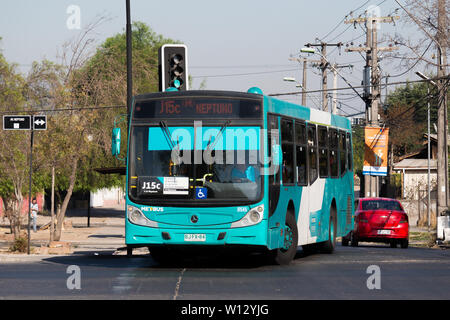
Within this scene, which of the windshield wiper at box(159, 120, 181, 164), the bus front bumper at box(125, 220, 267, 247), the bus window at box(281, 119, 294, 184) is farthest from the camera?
the bus window at box(281, 119, 294, 184)

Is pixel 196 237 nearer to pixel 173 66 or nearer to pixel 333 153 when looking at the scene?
pixel 333 153

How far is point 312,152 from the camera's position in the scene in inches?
763

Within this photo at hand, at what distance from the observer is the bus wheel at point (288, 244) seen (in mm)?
17422

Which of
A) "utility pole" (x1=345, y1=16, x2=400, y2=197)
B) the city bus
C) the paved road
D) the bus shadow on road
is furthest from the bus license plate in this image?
"utility pole" (x1=345, y1=16, x2=400, y2=197)

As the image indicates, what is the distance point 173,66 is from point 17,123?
13.7 ft

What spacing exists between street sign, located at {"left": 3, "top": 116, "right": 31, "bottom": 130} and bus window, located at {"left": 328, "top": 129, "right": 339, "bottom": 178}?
7.49 m

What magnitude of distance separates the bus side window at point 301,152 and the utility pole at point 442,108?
14527 mm

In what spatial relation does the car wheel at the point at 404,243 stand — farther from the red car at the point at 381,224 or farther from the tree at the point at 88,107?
the tree at the point at 88,107

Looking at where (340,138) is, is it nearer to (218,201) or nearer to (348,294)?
(218,201)

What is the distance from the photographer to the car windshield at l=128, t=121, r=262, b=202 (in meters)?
16.2

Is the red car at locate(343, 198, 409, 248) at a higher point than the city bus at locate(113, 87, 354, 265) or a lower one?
lower

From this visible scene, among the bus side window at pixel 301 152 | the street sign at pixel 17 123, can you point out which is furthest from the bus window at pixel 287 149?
the street sign at pixel 17 123

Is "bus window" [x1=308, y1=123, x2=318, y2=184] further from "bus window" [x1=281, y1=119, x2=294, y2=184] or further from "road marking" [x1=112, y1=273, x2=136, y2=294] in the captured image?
"road marking" [x1=112, y1=273, x2=136, y2=294]

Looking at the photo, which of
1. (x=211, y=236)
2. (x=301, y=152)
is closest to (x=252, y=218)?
(x=211, y=236)
